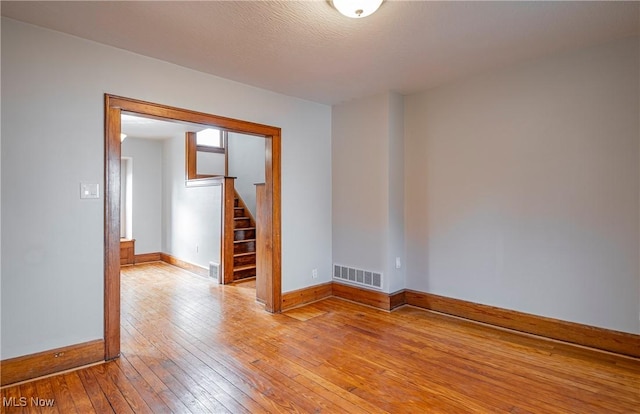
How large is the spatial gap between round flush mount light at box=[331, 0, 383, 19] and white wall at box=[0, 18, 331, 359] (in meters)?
1.80

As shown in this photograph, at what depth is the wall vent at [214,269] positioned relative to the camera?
17.9 ft

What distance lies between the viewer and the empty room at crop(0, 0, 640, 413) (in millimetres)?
2322

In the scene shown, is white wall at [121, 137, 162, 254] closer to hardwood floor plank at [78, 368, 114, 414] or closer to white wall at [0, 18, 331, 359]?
white wall at [0, 18, 331, 359]

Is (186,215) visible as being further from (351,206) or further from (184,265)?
(351,206)

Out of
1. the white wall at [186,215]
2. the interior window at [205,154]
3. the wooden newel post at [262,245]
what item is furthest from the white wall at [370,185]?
the interior window at [205,154]

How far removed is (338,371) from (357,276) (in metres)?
1.83

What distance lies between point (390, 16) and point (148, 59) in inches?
83.2

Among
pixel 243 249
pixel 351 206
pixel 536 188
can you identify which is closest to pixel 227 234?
pixel 243 249

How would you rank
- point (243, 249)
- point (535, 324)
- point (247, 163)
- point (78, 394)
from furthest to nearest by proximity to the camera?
point (247, 163), point (243, 249), point (535, 324), point (78, 394)

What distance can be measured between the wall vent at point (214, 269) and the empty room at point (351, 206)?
103 cm

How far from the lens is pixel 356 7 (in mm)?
2125

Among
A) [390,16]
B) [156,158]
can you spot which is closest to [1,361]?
[390,16]

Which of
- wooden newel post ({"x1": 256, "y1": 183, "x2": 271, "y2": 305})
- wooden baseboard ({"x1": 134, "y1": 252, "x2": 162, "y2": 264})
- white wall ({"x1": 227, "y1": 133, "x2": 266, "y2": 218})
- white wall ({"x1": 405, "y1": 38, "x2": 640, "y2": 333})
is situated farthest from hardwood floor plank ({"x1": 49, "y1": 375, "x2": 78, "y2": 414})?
wooden baseboard ({"x1": 134, "y1": 252, "x2": 162, "y2": 264})

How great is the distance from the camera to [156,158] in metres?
7.33
